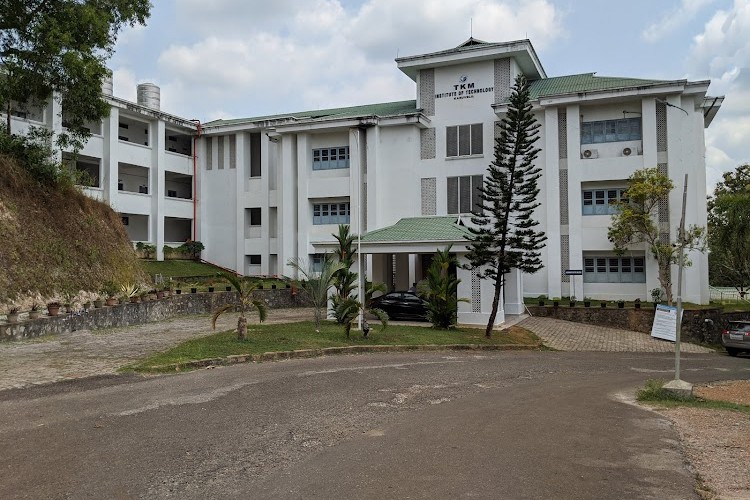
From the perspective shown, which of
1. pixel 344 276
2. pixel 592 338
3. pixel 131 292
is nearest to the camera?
pixel 344 276

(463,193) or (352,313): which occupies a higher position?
(463,193)

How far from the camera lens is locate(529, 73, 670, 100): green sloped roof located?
28656 mm

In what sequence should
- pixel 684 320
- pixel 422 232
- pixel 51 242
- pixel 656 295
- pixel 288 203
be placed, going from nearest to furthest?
pixel 51 242 < pixel 422 232 < pixel 684 320 < pixel 656 295 < pixel 288 203

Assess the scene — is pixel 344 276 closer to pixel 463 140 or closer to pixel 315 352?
pixel 315 352

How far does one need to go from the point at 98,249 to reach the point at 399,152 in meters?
16.5

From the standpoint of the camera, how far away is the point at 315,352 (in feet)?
48.4

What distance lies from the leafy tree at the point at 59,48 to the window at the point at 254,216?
51.8ft

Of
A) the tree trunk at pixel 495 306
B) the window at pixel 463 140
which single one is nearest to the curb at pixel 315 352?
the tree trunk at pixel 495 306

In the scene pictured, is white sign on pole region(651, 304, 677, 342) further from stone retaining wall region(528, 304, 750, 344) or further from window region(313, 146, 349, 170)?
window region(313, 146, 349, 170)

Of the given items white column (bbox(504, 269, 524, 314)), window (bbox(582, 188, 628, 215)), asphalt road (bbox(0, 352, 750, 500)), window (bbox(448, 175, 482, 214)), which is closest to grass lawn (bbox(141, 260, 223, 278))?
window (bbox(448, 175, 482, 214))

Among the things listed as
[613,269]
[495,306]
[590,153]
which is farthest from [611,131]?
[495,306]

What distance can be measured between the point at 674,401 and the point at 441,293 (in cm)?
1122

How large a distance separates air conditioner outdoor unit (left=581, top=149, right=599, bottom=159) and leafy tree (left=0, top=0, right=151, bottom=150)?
21.3 meters

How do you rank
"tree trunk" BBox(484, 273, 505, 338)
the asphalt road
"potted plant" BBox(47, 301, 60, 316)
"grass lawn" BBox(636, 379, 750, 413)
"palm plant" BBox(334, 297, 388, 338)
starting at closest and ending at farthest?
the asphalt road < "grass lawn" BBox(636, 379, 750, 413) < "potted plant" BBox(47, 301, 60, 316) < "palm plant" BBox(334, 297, 388, 338) < "tree trunk" BBox(484, 273, 505, 338)
